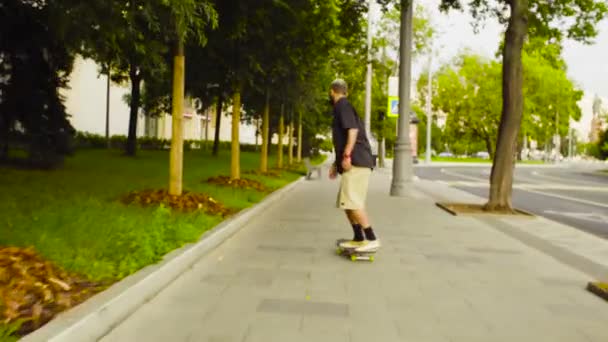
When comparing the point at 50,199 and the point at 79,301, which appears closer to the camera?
the point at 79,301


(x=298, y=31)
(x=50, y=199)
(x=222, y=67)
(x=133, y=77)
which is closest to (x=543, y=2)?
(x=298, y=31)

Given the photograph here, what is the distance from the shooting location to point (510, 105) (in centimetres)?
1202

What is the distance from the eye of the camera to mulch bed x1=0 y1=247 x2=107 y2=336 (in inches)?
149

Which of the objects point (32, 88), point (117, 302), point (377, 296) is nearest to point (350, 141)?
point (377, 296)

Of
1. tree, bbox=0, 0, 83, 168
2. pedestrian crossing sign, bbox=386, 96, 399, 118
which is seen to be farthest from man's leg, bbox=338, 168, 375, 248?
pedestrian crossing sign, bbox=386, 96, 399, 118

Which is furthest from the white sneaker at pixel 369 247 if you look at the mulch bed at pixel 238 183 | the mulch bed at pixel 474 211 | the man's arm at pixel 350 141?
the mulch bed at pixel 238 183

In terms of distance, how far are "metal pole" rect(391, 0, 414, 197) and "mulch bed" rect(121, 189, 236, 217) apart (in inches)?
268

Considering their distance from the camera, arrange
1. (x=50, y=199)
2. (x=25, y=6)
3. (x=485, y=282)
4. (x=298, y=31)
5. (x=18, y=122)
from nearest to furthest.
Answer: (x=485, y=282) < (x=50, y=199) < (x=25, y=6) < (x=298, y=31) < (x=18, y=122)

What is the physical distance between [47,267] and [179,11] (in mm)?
→ 2867

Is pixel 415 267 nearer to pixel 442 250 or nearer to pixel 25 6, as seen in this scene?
pixel 442 250

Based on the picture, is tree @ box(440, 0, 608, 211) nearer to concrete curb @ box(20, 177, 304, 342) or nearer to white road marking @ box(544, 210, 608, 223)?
white road marking @ box(544, 210, 608, 223)

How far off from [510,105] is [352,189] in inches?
267

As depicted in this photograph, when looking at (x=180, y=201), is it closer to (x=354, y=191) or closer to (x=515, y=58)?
(x=354, y=191)

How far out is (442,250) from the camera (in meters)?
7.64
